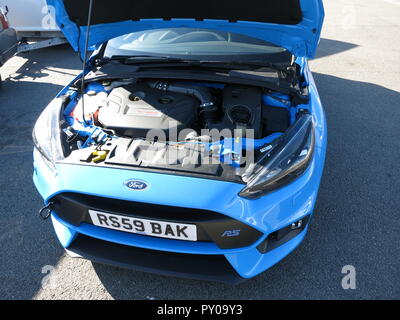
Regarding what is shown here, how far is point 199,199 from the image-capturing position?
1381 mm

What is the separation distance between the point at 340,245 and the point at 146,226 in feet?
4.22

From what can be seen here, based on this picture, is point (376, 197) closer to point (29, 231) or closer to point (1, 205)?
point (29, 231)

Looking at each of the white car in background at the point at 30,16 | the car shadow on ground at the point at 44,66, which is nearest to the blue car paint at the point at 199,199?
the car shadow on ground at the point at 44,66

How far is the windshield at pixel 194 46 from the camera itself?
2.32 meters

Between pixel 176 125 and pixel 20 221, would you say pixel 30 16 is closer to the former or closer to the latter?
pixel 20 221

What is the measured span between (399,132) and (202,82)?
2.26m

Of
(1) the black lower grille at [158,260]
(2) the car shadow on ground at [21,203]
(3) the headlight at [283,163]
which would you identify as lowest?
(2) the car shadow on ground at [21,203]

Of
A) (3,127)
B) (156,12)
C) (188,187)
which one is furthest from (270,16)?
(3,127)

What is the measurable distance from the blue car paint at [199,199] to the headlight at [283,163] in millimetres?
34

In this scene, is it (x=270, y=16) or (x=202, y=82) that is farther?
(x=202, y=82)

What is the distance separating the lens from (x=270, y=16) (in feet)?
6.78

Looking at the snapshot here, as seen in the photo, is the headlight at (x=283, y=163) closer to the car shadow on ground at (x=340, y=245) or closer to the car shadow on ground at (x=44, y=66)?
the car shadow on ground at (x=340, y=245)

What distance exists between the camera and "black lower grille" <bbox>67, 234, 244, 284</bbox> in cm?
153

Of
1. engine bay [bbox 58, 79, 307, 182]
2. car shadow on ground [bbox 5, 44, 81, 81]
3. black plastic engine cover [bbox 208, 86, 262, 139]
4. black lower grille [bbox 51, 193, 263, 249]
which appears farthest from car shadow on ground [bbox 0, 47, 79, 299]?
black plastic engine cover [bbox 208, 86, 262, 139]
